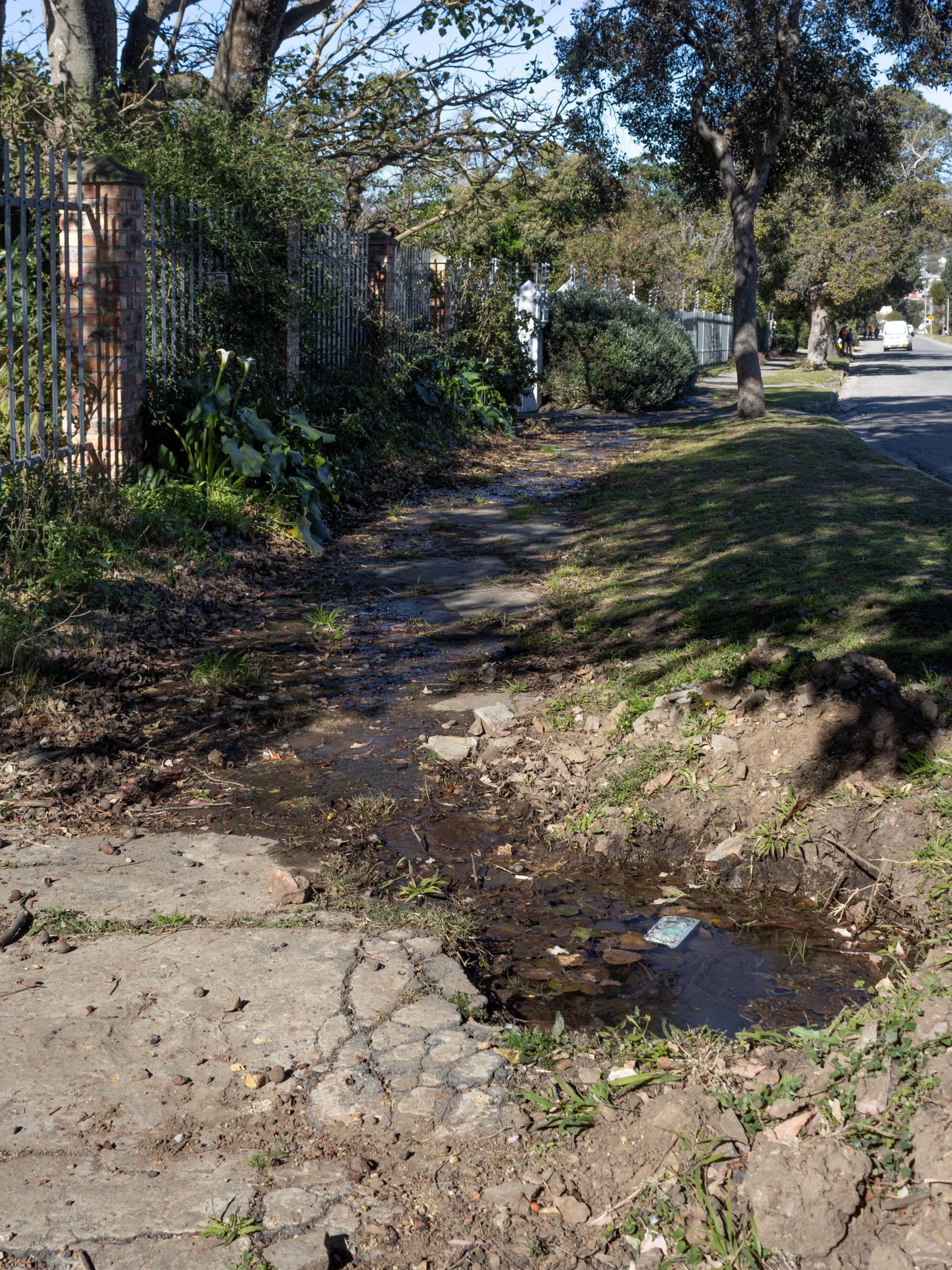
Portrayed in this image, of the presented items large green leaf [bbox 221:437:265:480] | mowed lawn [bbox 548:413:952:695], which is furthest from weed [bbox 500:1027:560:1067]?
large green leaf [bbox 221:437:265:480]

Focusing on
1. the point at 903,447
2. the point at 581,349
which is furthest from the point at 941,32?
the point at 581,349

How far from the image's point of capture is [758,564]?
7656 mm

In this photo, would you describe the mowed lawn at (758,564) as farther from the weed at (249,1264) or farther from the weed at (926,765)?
the weed at (249,1264)

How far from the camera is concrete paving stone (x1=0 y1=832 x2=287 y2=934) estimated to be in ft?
11.9

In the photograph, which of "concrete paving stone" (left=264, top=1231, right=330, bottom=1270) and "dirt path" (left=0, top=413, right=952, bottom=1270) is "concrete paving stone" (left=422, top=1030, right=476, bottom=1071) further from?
A: "concrete paving stone" (left=264, top=1231, right=330, bottom=1270)

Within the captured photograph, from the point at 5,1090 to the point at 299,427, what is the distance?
7765 millimetres

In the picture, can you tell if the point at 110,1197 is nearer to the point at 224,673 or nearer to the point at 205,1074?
the point at 205,1074

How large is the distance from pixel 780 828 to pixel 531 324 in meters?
16.6

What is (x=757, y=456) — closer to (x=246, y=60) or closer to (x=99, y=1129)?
(x=246, y=60)

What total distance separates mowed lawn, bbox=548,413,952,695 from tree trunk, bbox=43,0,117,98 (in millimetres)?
6612

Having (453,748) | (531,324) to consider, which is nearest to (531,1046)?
(453,748)

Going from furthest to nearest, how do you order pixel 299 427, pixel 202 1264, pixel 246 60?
pixel 246 60 < pixel 299 427 < pixel 202 1264

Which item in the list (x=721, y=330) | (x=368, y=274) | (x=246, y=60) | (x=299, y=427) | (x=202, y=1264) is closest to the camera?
(x=202, y=1264)

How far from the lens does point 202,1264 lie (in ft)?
7.11
